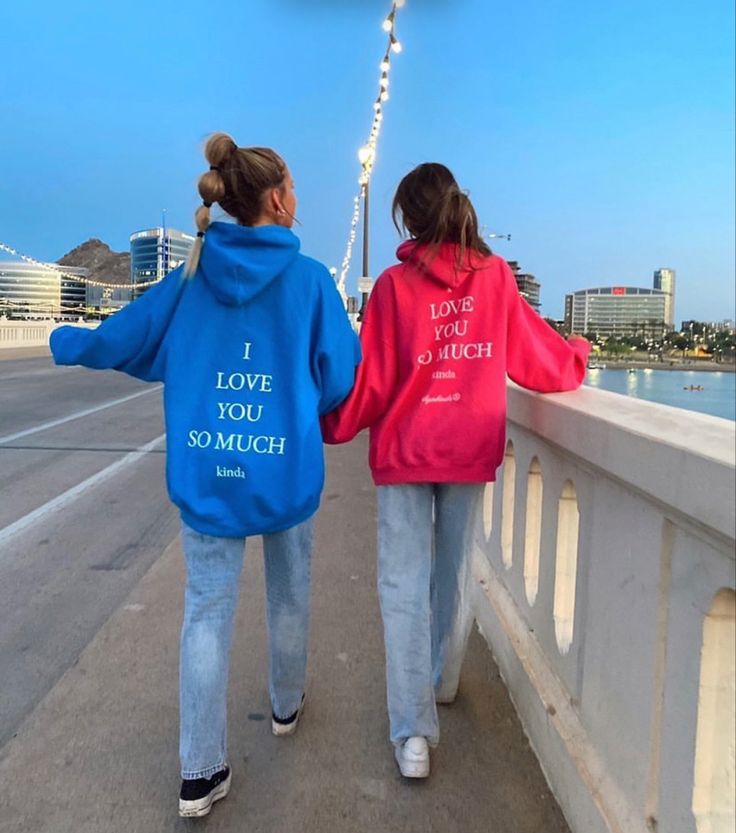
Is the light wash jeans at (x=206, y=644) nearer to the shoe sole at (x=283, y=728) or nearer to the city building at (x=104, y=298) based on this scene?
the shoe sole at (x=283, y=728)

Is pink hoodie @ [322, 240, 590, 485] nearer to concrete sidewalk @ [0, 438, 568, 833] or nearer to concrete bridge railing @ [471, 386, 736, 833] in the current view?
concrete bridge railing @ [471, 386, 736, 833]

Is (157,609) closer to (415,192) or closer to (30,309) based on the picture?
(415,192)

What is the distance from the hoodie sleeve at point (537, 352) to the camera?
2.69 meters

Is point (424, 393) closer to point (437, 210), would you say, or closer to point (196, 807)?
point (437, 210)

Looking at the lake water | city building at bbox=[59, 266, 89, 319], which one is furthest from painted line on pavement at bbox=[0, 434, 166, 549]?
city building at bbox=[59, 266, 89, 319]

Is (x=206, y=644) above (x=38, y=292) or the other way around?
the other way around

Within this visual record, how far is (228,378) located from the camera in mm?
2334

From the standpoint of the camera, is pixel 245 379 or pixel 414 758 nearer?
pixel 245 379

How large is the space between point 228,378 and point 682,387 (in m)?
31.6

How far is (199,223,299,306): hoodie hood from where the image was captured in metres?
2.31

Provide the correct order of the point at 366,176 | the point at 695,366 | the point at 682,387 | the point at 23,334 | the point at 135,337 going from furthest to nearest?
the point at 695,366 → the point at 23,334 → the point at 682,387 → the point at 366,176 → the point at 135,337

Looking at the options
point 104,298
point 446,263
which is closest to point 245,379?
point 446,263

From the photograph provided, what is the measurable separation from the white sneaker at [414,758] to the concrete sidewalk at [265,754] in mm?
45

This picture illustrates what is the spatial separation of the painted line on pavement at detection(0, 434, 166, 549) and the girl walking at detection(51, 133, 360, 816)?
3.56m
